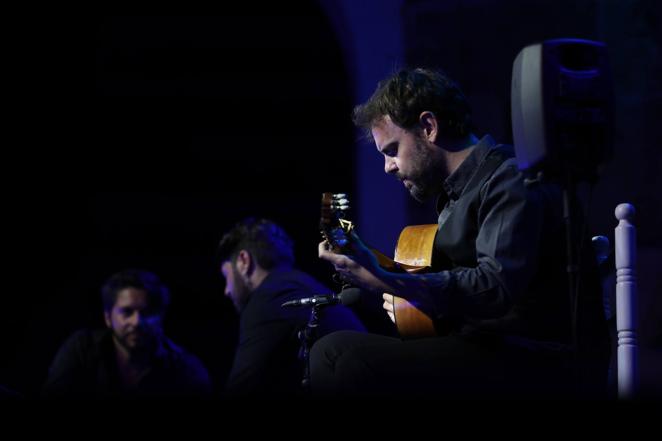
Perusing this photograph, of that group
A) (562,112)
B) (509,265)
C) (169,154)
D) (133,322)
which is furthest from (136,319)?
(562,112)

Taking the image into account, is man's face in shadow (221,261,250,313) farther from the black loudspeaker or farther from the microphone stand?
the black loudspeaker

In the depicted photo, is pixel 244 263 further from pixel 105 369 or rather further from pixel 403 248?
pixel 403 248

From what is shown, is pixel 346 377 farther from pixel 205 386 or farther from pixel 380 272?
pixel 205 386

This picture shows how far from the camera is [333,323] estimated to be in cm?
399

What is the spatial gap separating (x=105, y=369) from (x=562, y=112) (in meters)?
3.39

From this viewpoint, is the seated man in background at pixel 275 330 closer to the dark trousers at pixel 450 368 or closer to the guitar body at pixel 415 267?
the guitar body at pixel 415 267

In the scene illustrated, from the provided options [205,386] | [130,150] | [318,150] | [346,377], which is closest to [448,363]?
[346,377]

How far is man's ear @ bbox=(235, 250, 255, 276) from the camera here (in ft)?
15.1

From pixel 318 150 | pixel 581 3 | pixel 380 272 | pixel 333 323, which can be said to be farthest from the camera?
pixel 318 150

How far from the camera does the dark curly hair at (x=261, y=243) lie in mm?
4547

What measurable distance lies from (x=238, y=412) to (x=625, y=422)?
1.82 feet

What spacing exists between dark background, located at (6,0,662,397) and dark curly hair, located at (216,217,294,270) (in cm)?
107

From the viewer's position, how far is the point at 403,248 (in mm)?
2992

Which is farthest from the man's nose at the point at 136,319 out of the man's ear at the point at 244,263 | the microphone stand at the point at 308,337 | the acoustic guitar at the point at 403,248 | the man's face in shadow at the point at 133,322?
the acoustic guitar at the point at 403,248
